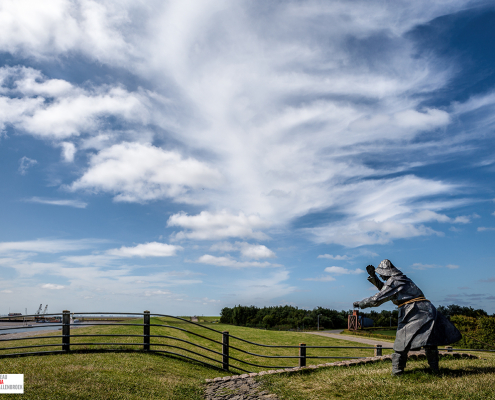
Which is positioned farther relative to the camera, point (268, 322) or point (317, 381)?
point (268, 322)

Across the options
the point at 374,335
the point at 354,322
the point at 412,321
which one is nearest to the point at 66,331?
the point at 412,321

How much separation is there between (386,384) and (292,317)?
62946mm

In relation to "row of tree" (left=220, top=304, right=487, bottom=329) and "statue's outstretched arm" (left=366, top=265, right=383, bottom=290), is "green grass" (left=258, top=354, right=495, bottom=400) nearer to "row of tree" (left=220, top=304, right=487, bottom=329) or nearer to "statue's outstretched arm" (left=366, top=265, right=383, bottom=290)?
"statue's outstretched arm" (left=366, top=265, right=383, bottom=290)

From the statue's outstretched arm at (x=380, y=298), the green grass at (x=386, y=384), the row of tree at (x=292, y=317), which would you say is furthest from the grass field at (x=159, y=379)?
the row of tree at (x=292, y=317)

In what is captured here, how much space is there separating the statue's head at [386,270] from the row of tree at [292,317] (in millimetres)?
47636

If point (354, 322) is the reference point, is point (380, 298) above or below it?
above

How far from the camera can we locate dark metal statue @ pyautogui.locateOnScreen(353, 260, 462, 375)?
25.1ft

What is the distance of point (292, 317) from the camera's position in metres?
67.3

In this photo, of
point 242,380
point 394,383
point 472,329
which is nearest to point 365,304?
point 394,383

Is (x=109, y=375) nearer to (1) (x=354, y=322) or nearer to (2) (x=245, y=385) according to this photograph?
(2) (x=245, y=385)

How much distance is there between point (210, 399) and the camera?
27.3 ft

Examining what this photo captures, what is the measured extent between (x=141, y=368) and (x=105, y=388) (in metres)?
2.09

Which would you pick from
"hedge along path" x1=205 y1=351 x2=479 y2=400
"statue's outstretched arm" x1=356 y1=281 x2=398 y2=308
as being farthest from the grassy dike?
"statue's outstretched arm" x1=356 y1=281 x2=398 y2=308

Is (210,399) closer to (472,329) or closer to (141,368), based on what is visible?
(141,368)
